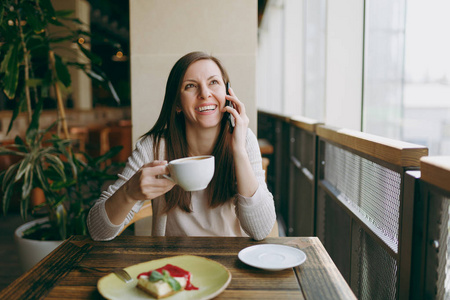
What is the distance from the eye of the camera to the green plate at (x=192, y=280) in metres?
0.82

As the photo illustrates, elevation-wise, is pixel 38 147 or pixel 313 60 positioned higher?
pixel 313 60

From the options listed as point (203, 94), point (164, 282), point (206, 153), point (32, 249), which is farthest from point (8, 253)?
point (164, 282)

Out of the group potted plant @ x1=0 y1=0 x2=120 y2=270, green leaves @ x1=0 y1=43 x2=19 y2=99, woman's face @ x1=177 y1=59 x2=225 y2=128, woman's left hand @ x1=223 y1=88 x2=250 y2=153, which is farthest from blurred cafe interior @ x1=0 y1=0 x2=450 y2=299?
woman's face @ x1=177 y1=59 x2=225 y2=128

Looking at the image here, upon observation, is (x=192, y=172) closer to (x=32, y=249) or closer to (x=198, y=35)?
(x=198, y=35)

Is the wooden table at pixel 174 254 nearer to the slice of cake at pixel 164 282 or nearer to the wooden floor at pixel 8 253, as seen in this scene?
the slice of cake at pixel 164 282

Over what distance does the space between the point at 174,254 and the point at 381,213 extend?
69 cm

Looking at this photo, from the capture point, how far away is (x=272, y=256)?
1031mm

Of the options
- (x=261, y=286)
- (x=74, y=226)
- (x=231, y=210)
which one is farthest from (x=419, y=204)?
(x=74, y=226)

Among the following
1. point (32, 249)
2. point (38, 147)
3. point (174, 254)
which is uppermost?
point (38, 147)

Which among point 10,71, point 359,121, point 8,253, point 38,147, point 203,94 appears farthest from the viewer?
point 8,253

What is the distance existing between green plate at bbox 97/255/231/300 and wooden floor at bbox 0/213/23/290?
2.09 meters

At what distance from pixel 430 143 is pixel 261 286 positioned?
1764 mm

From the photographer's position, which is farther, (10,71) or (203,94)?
(10,71)

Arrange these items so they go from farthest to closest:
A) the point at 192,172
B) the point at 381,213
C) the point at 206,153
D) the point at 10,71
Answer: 1. the point at 10,71
2. the point at 206,153
3. the point at 381,213
4. the point at 192,172
